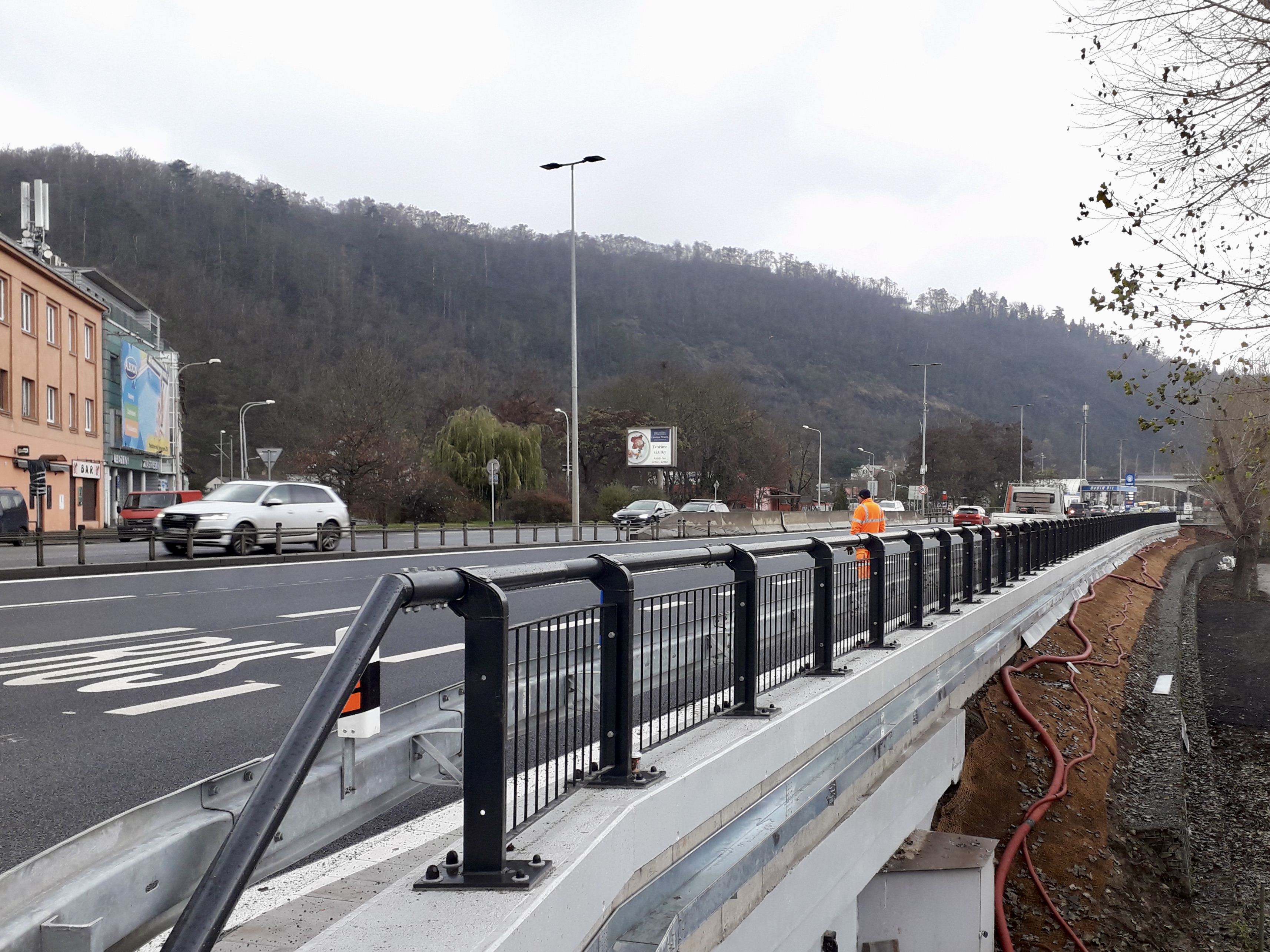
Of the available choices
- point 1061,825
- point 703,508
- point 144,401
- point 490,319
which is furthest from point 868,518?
point 490,319

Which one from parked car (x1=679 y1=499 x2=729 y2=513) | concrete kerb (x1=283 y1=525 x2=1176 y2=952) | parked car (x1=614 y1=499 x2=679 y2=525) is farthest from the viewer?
parked car (x1=679 y1=499 x2=729 y2=513)

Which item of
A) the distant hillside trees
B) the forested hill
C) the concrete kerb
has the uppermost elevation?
the forested hill

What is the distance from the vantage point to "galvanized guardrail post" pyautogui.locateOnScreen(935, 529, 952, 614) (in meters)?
10.9

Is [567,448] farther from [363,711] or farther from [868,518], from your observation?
[363,711]

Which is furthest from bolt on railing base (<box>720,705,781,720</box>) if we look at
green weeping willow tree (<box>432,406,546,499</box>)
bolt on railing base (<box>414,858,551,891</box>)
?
green weeping willow tree (<box>432,406,546,499</box>)

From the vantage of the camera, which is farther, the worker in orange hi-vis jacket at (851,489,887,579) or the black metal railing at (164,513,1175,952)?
the worker in orange hi-vis jacket at (851,489,887,579)

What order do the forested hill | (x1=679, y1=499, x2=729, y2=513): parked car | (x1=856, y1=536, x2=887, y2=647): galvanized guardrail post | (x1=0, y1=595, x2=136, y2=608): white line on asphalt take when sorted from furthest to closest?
1. the forested hill
2. (x1=679, y1=499, x2=729, y2=513): parked car
3. (x1=0, y1=595, x2=136, y2=608): white line on asphalt
4. (x1=856, y1=536, x2=887, y2=647): galvanized guardrail post

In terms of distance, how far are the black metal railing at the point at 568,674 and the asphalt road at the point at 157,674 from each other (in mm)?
634

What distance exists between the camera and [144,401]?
2362 inches

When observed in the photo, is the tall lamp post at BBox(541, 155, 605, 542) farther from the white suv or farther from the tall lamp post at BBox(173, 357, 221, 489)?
the tall lamp post at BBox(173, 357, 221, 489)

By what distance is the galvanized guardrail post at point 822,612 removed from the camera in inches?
278

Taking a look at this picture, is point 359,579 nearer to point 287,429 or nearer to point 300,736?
point 300,736

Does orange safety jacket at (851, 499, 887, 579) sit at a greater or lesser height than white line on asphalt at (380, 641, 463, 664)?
greater

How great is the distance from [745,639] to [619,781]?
171 cm
